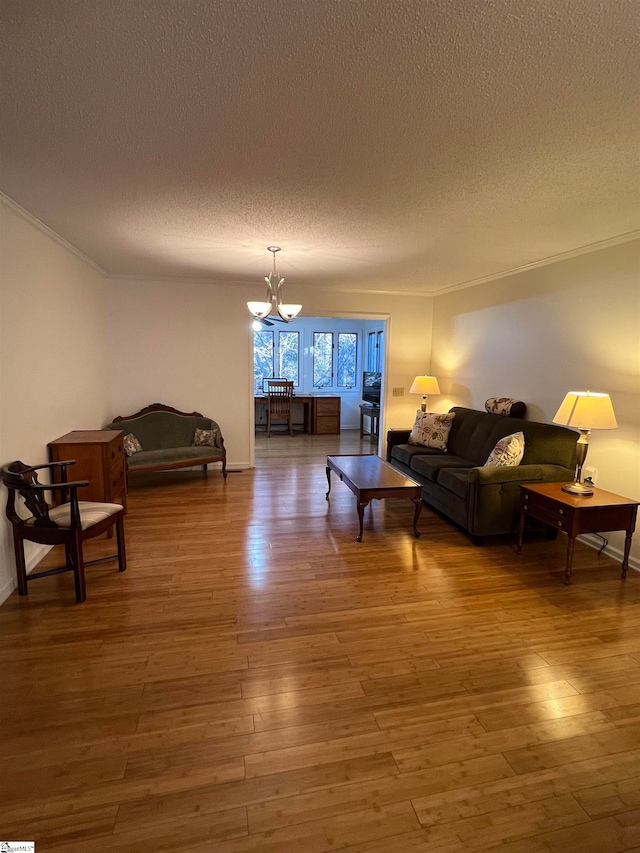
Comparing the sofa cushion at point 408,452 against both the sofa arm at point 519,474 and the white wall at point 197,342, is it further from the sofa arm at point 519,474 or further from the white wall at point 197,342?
the white wall at point 197,342

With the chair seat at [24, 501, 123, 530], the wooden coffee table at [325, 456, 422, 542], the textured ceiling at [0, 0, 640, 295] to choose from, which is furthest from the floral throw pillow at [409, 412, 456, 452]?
the chair seat at [24, 501, 123, 530]

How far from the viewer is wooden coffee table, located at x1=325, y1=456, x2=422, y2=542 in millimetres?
3549

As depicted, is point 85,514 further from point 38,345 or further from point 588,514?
point 588,514

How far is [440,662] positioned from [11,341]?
3194mm

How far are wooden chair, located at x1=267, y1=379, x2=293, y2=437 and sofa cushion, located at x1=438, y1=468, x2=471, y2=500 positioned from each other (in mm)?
4690

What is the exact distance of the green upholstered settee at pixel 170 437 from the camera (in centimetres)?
489

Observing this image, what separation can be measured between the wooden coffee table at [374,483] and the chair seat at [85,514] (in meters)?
1.84

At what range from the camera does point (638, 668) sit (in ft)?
7.04

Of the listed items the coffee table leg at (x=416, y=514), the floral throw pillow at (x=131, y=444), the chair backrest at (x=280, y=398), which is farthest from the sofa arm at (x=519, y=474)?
the chair backrest at (x=280, y=398)

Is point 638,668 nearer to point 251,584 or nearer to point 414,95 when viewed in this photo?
point 251,584

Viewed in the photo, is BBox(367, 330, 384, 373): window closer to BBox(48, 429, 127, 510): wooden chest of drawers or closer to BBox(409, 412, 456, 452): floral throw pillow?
BBox(409, 412, 456, 452): floral throw pillow

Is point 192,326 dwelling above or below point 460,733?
above

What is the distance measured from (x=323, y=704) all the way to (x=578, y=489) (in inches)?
93.4

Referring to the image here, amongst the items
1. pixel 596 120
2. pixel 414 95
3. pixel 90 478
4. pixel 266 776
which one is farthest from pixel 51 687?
pixel 596 120
